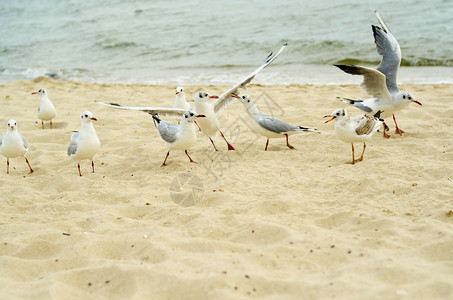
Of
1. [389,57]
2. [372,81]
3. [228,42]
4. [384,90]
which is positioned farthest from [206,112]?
[228,42]

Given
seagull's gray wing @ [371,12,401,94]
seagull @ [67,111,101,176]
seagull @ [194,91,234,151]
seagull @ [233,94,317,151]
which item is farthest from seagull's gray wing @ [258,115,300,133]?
seagull @ [67,111,101,176]

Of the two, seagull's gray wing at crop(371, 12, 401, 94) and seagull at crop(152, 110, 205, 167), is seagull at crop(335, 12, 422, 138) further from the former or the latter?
seagull at crop(152, 110, 205, 167)

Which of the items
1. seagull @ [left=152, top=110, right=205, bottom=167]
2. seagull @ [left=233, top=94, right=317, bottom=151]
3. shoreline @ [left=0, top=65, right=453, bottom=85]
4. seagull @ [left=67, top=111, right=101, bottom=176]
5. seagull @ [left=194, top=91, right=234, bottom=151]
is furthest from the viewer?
shoreline @ [left=0, top=65, right=453, bottom=85]

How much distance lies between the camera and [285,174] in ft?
15.9

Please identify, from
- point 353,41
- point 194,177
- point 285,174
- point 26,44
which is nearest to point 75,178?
point 194,177

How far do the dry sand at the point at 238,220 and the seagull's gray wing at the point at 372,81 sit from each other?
541 millimetres

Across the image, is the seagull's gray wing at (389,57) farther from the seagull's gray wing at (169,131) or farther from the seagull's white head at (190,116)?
the seagull's gray wing at (169,131)

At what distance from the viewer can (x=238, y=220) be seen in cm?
369

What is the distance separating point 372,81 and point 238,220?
3307mm

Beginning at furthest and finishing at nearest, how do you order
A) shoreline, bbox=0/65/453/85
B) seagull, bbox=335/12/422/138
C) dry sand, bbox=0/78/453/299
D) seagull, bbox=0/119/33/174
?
shoreline, bbox=0/65/453/85, seagull, bbox=335/12/422/138, seagull, bbox=0/119/33/174, dry sand, bbox=0/78/453/299

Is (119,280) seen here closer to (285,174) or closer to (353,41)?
(285,174)

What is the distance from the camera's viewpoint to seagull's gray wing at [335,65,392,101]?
5933 mm

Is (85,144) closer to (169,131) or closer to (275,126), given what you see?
(169,131)

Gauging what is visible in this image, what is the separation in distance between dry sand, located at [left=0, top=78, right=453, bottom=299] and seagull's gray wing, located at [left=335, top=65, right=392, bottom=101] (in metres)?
0.54
